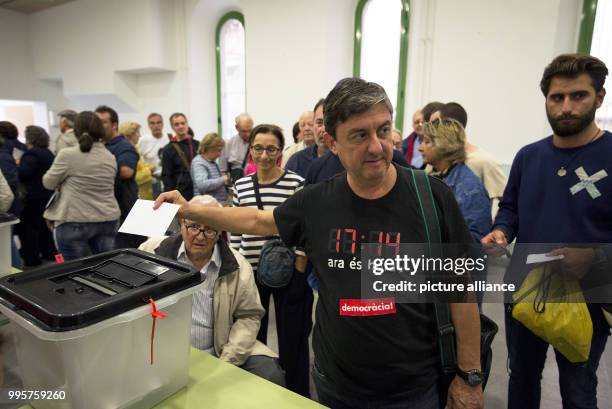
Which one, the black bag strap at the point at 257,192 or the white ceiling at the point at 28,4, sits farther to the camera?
the white ceiling at the point at 28,4

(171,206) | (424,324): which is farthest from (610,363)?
(171,206)

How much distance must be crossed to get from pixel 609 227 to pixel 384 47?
14.0 ft

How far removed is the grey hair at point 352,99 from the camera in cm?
92

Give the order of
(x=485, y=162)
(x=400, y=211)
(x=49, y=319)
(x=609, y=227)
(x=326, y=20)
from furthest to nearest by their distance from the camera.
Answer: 1. (x=326, y=20)
2. (x=485, y=162)
3. (x=609, y=227)
4. (x=400, y=211)
5. (x=49, y=319)

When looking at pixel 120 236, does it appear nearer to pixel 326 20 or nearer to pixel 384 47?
pixel 326 20

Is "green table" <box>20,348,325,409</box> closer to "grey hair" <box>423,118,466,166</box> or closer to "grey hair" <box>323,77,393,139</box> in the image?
"grey hair" <box>323,77,393,139</box>

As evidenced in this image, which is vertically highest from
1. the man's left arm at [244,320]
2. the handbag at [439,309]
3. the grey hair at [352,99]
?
the grey hair at [352,99]

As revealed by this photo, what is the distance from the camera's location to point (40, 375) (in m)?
0.83

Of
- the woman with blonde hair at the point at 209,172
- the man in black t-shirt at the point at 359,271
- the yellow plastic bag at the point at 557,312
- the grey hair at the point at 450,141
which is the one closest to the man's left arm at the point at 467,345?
the man in black t-shirt at the point at 359,271

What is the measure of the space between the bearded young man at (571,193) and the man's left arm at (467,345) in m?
0.56

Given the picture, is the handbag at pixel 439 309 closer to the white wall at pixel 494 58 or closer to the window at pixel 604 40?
the white wall at pixel 494 58

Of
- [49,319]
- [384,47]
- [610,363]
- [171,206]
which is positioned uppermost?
[384,47]

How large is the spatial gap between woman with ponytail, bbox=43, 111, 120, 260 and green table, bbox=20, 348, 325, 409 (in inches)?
78.2

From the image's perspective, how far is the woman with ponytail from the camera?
260 centimetres
